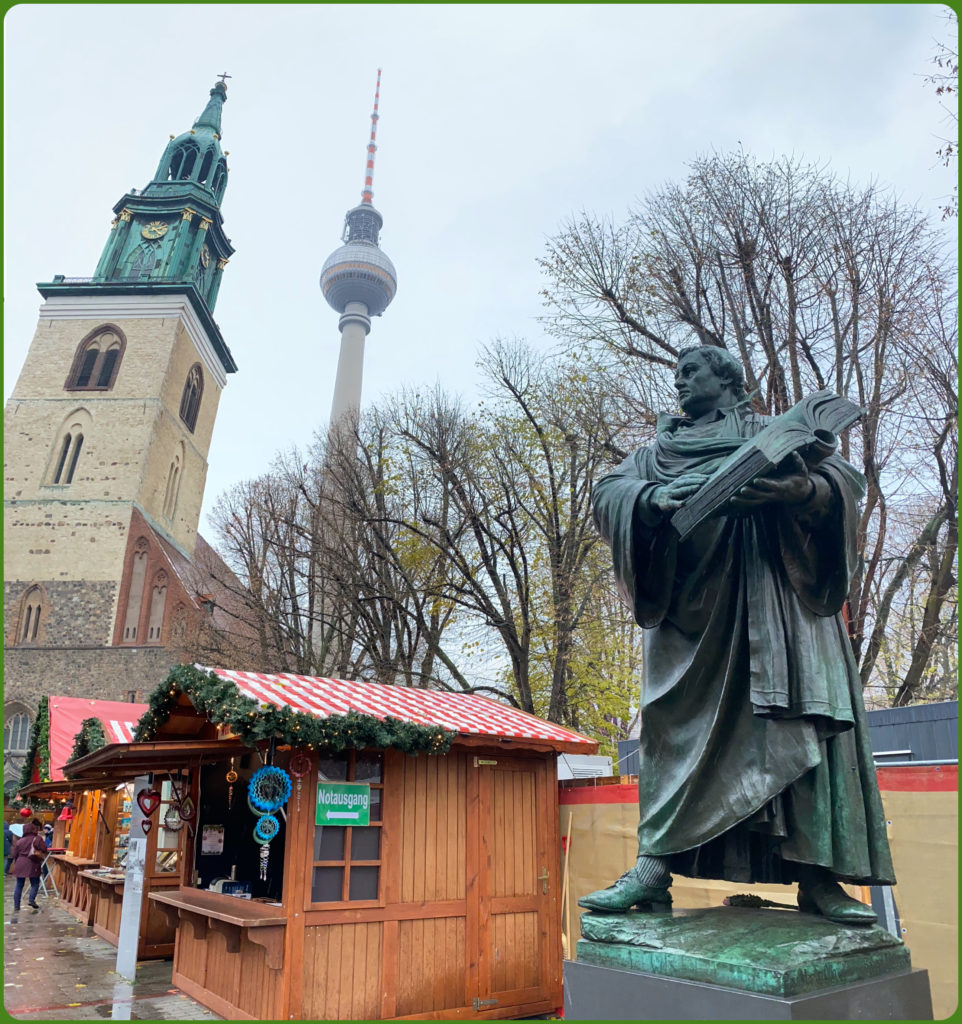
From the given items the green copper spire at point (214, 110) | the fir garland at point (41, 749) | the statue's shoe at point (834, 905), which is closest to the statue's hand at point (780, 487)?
the statue's shoe at point (834, 905)

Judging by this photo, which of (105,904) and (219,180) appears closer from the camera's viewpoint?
(105,904)

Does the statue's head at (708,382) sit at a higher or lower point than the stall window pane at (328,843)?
higher

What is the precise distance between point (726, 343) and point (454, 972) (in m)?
9.61

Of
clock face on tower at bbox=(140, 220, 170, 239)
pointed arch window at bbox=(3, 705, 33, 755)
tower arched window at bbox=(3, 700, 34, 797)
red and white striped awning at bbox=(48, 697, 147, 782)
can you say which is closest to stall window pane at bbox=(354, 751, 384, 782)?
red and white striped awning at bbox=(48, 697, 147, 782)

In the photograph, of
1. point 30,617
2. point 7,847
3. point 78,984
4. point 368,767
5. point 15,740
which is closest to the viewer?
point 368,767

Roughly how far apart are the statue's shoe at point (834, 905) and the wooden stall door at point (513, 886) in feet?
23.4

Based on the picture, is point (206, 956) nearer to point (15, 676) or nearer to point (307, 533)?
point (307, 533)

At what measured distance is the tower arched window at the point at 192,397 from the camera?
4228cm

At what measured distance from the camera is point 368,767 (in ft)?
27.9

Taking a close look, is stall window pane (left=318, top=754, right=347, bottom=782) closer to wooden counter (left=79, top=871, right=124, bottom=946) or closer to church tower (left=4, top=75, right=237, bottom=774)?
wooden counter (left=79, top=871, right=124, bottom=946)

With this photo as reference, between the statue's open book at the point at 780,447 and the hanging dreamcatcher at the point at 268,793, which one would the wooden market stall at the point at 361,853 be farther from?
the statue's open book at the point at 780,447

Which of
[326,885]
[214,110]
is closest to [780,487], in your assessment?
[326,885]

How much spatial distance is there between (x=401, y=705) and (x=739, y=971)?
296 inches

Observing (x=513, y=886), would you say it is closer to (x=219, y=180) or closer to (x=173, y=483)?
(x=173, y=483)
